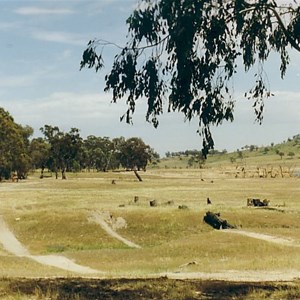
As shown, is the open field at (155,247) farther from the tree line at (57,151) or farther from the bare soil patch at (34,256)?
the tree line at (57,151)

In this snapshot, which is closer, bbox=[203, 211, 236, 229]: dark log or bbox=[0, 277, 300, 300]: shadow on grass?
bbox=[0, 277, 300, 300]: shadow on grass

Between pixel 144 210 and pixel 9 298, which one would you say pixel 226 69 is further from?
pixel 144 210

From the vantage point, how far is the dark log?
45.4m

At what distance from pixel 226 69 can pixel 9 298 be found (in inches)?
350

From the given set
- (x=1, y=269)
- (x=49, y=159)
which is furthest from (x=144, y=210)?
(x=49, y=159)

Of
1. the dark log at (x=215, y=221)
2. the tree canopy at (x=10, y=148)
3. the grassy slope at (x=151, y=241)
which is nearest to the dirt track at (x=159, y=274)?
the grassy slope at (x=151, y=241)

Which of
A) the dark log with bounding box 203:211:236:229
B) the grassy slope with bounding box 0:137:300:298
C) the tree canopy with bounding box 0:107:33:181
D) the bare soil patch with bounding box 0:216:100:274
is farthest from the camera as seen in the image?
the tree canopy with bounding box 0:107:33:181

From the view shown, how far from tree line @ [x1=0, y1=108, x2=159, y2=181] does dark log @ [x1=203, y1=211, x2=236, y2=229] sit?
241 ft

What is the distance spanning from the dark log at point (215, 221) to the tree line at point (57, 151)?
7335 cm

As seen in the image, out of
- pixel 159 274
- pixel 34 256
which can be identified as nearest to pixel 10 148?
pixel 34 256

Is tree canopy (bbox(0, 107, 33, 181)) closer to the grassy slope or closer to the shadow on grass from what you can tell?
the grassy slope

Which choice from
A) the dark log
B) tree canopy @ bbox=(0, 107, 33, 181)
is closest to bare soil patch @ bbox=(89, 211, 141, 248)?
the dark log

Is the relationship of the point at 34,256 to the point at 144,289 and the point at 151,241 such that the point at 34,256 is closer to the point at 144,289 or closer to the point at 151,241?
the point at 151,241

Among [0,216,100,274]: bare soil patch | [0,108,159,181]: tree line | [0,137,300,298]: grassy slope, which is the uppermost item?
[0,108,159,181]: tree line
